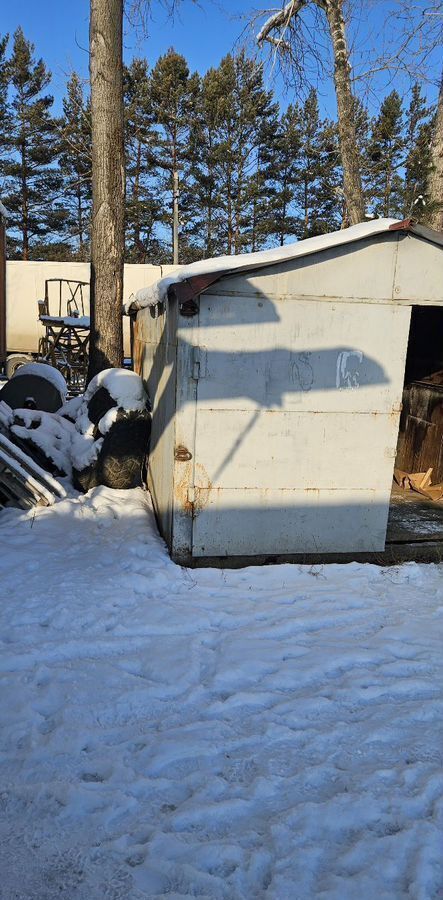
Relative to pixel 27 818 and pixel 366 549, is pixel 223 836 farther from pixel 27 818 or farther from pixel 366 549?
pixel 366 549

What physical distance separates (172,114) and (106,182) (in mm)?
24110

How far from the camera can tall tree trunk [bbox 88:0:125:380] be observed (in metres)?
8.24

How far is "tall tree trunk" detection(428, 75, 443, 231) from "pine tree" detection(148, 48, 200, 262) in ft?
68.5

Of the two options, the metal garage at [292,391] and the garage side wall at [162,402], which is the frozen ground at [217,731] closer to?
the metal garage at [292,391]

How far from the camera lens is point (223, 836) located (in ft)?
7.59

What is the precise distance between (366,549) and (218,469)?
1.52 m

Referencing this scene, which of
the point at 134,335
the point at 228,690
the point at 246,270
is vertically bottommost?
the point at 228,690

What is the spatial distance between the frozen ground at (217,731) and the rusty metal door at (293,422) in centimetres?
46

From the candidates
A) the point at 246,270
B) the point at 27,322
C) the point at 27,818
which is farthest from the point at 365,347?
the point at 27,322

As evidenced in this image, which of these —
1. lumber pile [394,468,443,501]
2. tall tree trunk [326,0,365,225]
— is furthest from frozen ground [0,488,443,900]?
tall tree trunk [326,0,365,225]

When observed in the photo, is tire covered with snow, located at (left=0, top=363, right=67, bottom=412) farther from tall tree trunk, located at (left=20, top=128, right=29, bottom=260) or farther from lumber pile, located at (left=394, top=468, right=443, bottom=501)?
tall tree trunk, located at (left=20, top=128, right=29, bottom=260)

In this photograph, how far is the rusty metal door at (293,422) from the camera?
4.80 m

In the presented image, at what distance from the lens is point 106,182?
845 cm

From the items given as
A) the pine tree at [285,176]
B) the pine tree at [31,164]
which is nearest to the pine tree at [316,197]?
the pine tree at [285,176]
